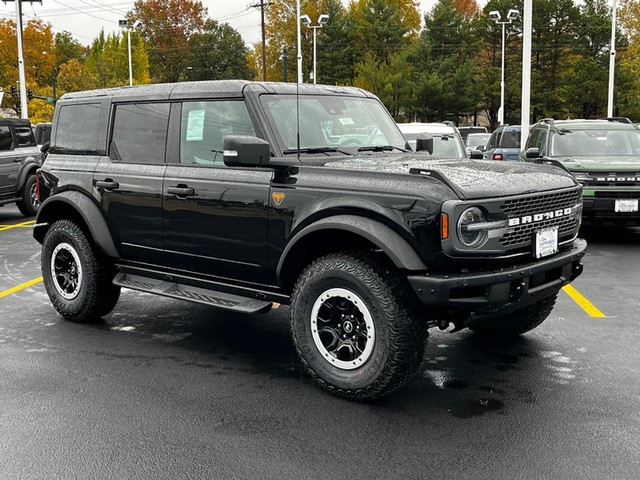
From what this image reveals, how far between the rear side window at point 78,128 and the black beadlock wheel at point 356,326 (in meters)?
2.69

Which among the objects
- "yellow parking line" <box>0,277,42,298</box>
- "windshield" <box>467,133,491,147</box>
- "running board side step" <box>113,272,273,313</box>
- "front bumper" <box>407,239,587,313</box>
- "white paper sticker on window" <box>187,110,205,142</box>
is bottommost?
"yellow parking line" <box>0,277,42,298</box>

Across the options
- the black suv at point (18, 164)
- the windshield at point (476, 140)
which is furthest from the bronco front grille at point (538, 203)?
the windshield at point (476, 140)

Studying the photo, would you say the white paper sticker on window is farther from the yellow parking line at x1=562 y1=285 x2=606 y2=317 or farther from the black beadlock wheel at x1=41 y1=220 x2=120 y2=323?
the yellow parking line at x1=562 y1=285 x2=606 y2=317

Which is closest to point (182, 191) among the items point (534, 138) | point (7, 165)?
point (534, 138)

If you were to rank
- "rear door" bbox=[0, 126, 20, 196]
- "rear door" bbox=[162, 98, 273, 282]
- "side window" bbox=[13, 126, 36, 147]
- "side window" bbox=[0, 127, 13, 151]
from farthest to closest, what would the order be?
"side window" bbox=[13, 126, 36, 147] < "side window" bbox=[0, 127, 13, 151] < "rear door" bbox=[0, 126, 20, 196] < "rear door" bbox=[162, 98, 273, 282]

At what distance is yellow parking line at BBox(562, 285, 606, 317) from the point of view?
6738mm

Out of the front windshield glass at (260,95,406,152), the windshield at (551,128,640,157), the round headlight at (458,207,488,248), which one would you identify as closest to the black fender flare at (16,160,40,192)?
the windshield at (551,128,640,157)

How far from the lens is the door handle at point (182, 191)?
546cm

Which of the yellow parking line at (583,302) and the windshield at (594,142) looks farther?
the windshield at (594,142)

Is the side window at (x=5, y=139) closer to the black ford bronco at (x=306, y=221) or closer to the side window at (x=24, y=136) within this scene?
the side window at (x=24, y=136)

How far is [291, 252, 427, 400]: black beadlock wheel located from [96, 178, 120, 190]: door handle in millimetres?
2062

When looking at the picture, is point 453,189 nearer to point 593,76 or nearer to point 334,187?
point 334,187

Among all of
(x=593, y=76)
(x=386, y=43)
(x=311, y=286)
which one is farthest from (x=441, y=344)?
(x=386, y=43)

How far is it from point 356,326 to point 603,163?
7.10 meters
